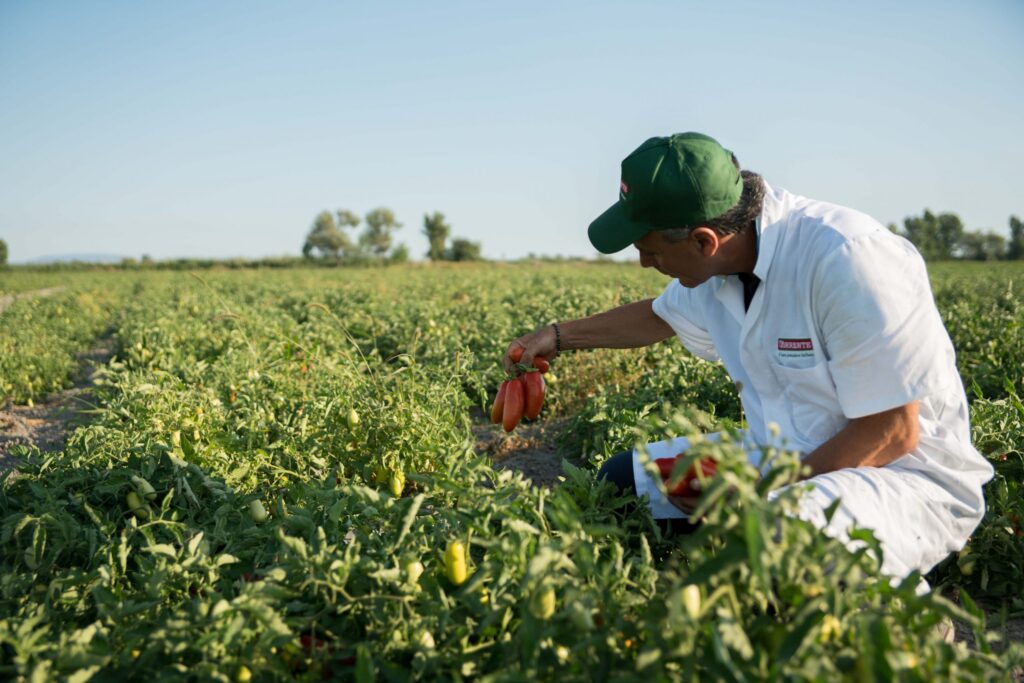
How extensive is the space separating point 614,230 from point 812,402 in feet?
2.59

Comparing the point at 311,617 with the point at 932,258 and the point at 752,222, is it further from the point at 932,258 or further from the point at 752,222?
the point at 932,258

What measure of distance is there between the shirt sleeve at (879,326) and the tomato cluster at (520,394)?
1163 millimetres

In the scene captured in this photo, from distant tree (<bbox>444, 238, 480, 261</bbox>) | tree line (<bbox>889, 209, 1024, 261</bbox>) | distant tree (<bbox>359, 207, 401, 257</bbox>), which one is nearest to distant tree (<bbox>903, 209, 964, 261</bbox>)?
tree line (<bbox>889, 209, 1024, 261</bbox>)

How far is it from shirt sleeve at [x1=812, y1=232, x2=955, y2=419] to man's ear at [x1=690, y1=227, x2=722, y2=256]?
293mm

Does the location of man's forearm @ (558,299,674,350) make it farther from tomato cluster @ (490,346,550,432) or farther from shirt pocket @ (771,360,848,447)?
shirt pocket @ (771,360,848,447)

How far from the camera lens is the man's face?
209 centimetres

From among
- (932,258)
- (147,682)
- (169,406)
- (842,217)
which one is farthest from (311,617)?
(932,258)

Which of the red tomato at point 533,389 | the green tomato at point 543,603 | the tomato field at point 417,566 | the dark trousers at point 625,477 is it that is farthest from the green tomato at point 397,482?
the green tomato at point 543,603

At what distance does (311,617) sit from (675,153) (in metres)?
1.51

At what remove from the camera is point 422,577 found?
164cm

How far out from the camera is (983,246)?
5212 cm

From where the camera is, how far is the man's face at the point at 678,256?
2.09 meters

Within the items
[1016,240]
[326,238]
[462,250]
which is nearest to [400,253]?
[462,250]

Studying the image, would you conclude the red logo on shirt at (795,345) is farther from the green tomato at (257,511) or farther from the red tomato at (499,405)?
the green tomato at (257,511)
